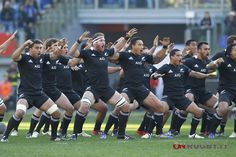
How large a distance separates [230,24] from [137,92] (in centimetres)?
1634

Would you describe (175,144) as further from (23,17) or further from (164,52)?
(23,17)

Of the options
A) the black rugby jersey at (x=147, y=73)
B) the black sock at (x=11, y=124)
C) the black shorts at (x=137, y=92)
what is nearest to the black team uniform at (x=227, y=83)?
the black shorts at (x=137, y=92)

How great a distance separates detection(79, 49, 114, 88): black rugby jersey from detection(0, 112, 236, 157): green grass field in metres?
1.35

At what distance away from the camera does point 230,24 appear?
36.6 m

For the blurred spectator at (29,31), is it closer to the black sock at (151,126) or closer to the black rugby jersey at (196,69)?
the black rugby jersey at (196,69)

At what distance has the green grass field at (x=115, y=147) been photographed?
55.9 ft

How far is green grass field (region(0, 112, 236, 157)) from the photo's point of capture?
671 inches

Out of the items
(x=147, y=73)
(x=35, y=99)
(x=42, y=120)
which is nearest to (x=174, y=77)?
(x=147, y=73)

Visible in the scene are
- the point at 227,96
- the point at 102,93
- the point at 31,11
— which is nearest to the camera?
the point at 102,93

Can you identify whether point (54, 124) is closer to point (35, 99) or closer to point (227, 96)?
point (35, 99)

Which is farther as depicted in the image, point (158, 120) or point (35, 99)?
point (158, 120)

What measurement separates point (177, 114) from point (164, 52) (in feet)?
6.25

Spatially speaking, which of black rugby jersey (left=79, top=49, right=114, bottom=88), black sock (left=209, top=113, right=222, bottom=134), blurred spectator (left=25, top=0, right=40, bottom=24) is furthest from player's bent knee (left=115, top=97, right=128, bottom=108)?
blurred spectator (left=25, top=0, right=40, bottom=24)

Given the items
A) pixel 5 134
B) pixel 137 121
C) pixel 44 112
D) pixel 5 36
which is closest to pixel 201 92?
pixel 44 112
